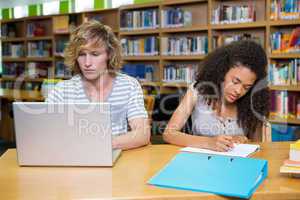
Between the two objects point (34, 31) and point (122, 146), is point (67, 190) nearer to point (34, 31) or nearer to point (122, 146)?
point (122, 146)

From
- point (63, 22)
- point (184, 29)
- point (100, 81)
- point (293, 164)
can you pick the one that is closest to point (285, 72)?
point (184, 29)

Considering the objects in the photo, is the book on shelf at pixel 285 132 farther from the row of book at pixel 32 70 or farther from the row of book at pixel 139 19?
the row of book at pixel 32 70

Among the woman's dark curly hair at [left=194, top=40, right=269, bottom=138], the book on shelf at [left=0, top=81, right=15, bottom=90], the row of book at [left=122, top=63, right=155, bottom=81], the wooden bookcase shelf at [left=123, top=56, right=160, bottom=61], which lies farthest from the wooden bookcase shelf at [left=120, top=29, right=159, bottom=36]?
the book on shelf at [left=0, top=81, right=15, bottom=90]

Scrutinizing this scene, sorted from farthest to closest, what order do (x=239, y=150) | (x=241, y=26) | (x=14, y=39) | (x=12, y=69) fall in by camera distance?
(x=12, y=69) → (x=14, y=39) → (x=241, y=26) → (x=239, y=150)

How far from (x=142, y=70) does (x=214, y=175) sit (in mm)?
4112

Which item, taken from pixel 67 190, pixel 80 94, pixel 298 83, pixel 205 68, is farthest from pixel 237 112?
pixel 298 83

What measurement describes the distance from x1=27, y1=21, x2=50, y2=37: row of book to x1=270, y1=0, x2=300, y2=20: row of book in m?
4.50

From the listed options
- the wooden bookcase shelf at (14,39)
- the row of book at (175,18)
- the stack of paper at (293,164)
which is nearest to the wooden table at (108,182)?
the stack of paper at (293,164)

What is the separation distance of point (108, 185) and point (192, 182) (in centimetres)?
26

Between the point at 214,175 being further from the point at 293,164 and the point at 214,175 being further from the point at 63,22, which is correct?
the point at 63,22

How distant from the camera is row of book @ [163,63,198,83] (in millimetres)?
4820

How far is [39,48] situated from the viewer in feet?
23.3

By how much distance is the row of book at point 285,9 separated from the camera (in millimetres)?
3793

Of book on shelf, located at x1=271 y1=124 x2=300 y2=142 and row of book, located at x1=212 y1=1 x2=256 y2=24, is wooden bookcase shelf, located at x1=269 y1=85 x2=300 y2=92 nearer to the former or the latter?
book on shelf, located at x1=271 y1=124 x2=300 y2=142
